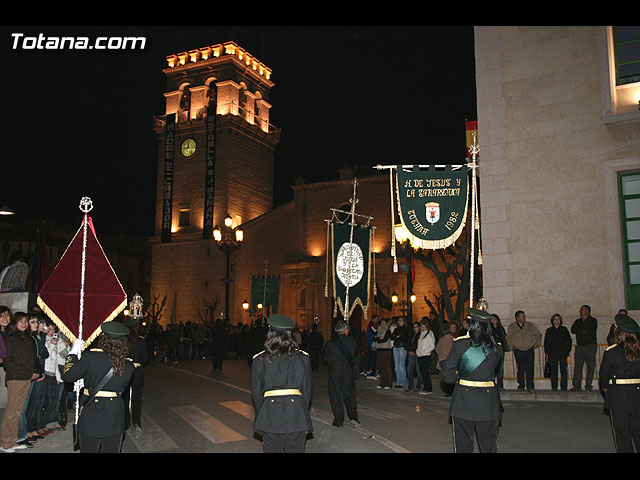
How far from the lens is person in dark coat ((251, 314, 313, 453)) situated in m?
5.83

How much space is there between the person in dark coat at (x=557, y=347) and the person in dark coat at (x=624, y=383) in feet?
23.6

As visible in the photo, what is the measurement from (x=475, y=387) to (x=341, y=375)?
14.9 ft

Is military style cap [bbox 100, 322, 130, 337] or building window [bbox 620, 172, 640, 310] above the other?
building window [bbox 620, 172, 640, 310]

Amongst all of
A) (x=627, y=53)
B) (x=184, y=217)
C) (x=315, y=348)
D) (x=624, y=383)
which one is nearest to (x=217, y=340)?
(x=315, y=348)

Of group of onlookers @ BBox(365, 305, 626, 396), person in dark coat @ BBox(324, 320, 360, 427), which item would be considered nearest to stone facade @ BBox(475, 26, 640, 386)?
group of onlookers @ BBox(365, 305, 626, 396)

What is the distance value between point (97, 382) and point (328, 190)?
40.1m

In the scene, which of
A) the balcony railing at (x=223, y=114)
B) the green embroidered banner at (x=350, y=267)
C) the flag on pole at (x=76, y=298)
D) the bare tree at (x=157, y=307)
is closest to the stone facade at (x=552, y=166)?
the green embroidered banner at (x=350, y=267)

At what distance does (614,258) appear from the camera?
1445 centimetres

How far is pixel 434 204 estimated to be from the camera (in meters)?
14.1

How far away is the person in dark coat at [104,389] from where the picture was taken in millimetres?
5852

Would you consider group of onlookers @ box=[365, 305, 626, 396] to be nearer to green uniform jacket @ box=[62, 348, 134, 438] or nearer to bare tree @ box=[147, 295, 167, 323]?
green uniform jacket @ box=[62, 348, 134, 438]

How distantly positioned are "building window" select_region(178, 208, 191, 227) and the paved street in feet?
115

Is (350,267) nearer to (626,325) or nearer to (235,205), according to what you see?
(626,325)

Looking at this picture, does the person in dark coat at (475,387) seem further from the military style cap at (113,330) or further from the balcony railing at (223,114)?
the balcony railing at (223,114)
